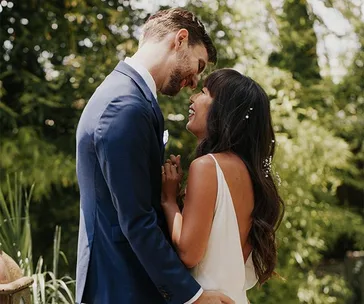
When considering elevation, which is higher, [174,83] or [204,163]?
[174,83]

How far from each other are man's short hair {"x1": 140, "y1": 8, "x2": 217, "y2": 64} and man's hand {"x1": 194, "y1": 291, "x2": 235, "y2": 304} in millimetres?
736

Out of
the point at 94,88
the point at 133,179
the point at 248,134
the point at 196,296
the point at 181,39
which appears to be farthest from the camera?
the point at 94,88

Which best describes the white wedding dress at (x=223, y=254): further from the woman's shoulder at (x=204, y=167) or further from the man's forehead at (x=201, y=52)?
the man's forehead at (x=201, y=52)

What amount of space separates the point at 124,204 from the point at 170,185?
0.25 meters

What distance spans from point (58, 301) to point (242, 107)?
1.74 metres

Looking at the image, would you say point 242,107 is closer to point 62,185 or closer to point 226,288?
point 226,288

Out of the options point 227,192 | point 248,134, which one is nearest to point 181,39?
point 248,134

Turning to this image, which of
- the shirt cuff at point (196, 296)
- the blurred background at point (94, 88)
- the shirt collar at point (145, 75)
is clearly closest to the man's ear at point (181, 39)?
the shirt collar at point (145, 75)

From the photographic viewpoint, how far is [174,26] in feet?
7.30

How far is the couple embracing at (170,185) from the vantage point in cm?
200

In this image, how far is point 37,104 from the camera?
530cm

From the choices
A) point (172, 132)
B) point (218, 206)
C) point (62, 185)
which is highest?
point (218, 206)

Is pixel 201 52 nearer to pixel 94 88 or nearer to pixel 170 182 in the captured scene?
pixel 170 182

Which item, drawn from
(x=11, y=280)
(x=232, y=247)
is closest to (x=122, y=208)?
(x=232, y=247)
